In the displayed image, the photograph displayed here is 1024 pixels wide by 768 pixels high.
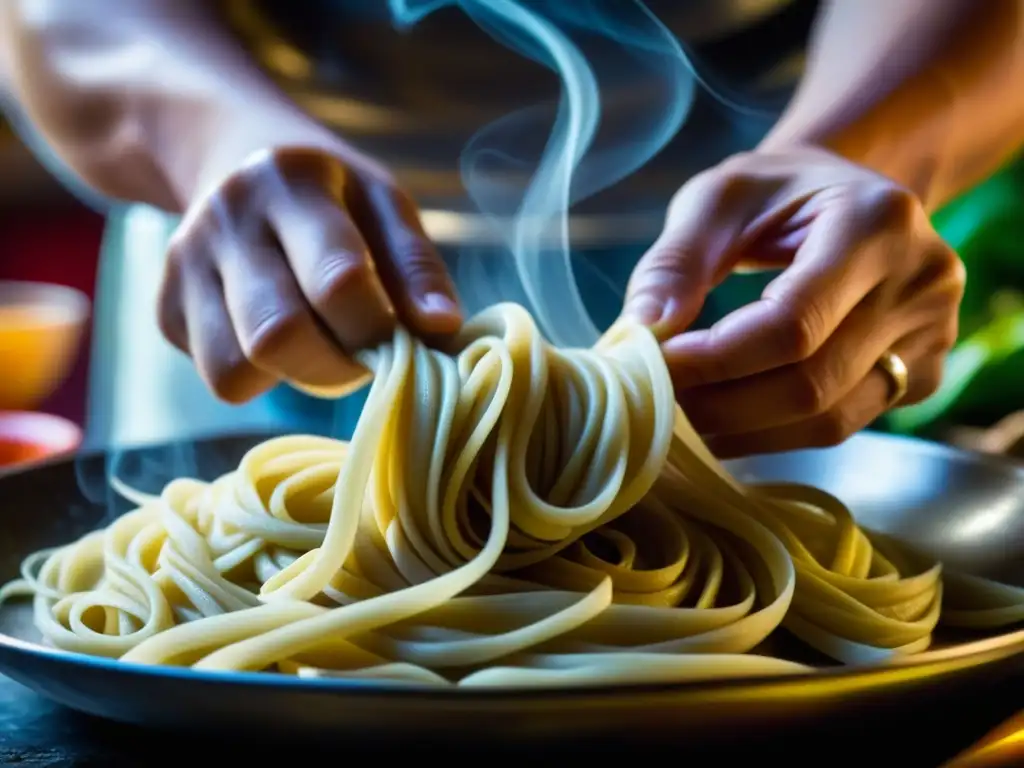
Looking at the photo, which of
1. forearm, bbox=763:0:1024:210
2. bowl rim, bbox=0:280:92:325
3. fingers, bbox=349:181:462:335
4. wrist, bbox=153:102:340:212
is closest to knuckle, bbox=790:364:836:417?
fingers, bbox=349:181:462:335

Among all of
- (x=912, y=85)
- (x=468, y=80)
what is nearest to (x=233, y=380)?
(x=468, y=80)

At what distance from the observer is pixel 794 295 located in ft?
3.26

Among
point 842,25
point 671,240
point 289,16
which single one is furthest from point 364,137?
point 671,240

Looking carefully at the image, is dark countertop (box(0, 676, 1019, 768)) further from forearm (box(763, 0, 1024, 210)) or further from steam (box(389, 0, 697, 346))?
forearm (box(763, 0, 1024, 210))

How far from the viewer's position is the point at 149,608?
0.97 metres

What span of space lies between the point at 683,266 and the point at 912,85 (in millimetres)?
556

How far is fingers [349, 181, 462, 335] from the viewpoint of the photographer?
1.02 m

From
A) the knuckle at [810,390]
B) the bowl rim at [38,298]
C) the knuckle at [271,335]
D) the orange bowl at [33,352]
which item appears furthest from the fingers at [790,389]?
the bowl rim at [38,298]

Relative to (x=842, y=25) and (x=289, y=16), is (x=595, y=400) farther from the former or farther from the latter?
(x=289, y=16)

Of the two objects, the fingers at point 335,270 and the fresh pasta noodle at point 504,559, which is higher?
the fingers at point 335,270

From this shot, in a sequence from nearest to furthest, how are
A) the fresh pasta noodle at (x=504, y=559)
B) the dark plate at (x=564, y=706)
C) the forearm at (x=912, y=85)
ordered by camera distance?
the dark plate at (x=564, y=706), the fresh pasta noodle at (x=504, y=559), the forearm at (x=912, y=85)

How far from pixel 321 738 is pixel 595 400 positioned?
1.40 ft

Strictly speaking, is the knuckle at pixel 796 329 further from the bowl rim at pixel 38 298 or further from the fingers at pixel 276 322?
the bowl rim at pixel 38 298

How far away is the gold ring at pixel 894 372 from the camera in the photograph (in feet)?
3.92
